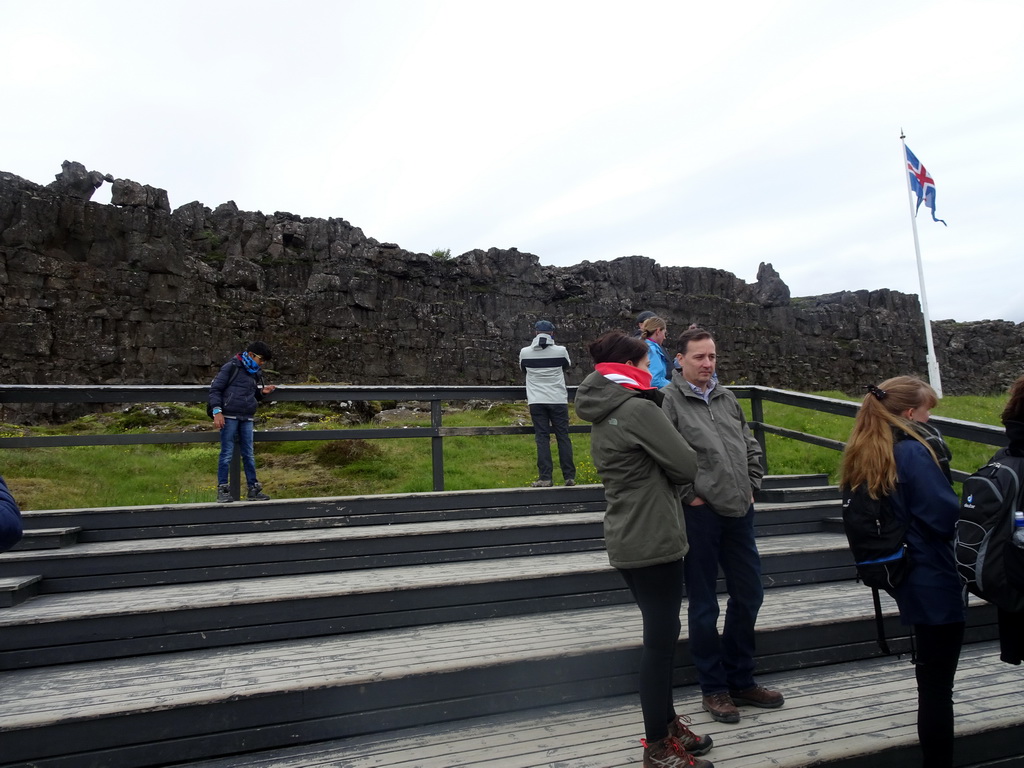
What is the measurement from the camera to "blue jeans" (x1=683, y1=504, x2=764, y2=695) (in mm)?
3271

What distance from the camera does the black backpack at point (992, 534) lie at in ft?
8.30

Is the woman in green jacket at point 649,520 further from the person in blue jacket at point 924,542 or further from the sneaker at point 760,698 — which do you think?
the person in blue jacket at point 924,542

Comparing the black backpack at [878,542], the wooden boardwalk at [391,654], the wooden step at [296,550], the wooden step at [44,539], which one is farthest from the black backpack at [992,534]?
the wooden step at [44,539]

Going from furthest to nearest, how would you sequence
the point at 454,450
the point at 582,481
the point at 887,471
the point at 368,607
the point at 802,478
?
the point at 454,450
the point at 582,481
the point at 802,478
the point at 368,607
the point at 887,471

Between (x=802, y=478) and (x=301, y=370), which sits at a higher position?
(x=301, y=370)

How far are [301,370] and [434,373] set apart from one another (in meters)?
4.40

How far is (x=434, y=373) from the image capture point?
74.9 ft

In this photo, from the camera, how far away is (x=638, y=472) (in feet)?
9.41

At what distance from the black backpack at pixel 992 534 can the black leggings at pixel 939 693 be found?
0.23 m

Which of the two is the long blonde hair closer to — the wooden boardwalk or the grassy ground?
the wooden boardwalk

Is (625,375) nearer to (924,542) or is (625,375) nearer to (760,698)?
(924,542)

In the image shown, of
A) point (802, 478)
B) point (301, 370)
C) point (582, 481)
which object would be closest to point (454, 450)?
point (582, 481)

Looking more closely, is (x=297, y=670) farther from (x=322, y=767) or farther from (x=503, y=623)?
(x=503, y=623)

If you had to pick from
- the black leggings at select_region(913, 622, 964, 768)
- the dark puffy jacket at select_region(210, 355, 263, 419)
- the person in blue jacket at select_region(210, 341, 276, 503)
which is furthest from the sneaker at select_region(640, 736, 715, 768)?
the dark puffy jacket at select_region(210, 355, 263, 419)
